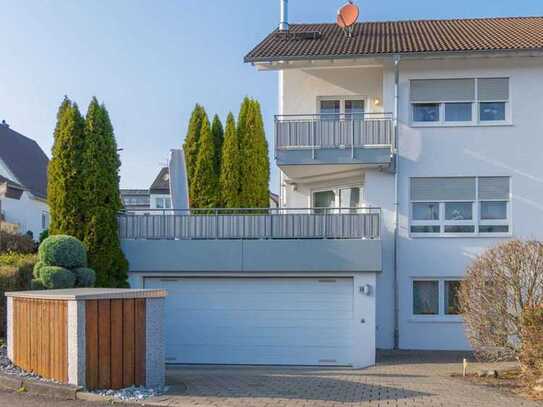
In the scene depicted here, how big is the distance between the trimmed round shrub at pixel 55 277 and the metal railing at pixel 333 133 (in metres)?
6.68

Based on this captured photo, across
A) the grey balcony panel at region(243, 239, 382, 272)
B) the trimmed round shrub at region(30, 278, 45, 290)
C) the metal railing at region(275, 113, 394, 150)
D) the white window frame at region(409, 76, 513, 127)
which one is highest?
the white window frame at region(409, 76, 513, 127)

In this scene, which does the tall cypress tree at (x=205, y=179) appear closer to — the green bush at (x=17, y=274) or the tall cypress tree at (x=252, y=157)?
the tall cypress tree at (x=252, y=157)

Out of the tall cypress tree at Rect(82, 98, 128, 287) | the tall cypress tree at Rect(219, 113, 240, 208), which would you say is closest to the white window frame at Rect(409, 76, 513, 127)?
the tall cypress tree at Rect(219, 113, 240, 208)

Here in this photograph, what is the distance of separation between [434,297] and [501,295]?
17.3 ft

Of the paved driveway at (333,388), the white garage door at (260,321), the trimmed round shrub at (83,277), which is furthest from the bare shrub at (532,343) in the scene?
the trimmed round shrub at (83,277)

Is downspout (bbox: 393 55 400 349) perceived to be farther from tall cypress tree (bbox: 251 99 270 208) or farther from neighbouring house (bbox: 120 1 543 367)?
tall cypress tree (bbox: 251 99 270 208)

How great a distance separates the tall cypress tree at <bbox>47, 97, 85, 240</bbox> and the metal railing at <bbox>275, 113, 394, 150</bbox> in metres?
5.05

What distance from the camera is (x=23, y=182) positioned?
41344mm

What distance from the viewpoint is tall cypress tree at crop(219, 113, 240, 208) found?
2270cm

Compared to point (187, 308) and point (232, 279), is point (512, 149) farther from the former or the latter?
point (187, 308)

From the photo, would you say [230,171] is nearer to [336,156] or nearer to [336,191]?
[336,191]

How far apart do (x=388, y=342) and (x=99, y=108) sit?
373 inches

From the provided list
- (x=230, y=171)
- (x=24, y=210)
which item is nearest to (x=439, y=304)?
(x=230, y=171)

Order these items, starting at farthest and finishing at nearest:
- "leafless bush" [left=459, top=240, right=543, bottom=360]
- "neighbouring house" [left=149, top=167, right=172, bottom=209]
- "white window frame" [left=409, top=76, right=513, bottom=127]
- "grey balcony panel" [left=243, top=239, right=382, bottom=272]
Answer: "neighbouring house" [left=149, top=167, right=172, bottom=209] → "white window frame" [left=409, top=76, right=513, bottom=127] → "grey balcony panel" [left=243, top=239, right=382, bottom=272] → "leafless bush" [left=459, top=240, right=543, bottom=360]
